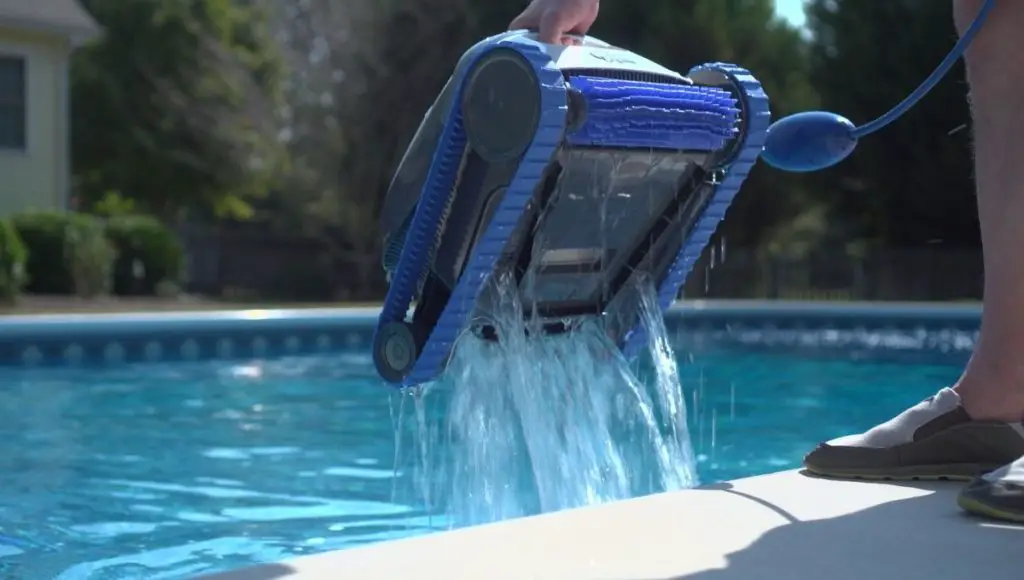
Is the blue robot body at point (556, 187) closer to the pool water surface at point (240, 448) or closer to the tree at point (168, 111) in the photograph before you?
the pool water surface at point (240, 448)

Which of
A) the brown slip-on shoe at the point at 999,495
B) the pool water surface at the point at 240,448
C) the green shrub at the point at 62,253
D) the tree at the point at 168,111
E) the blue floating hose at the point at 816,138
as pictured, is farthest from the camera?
the tree at the point at 168,111

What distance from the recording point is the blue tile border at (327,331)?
387 inches

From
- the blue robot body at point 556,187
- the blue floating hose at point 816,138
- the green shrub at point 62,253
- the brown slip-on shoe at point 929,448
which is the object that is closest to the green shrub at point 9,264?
the green shrub at point 62,253

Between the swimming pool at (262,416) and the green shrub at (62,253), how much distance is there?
434cm

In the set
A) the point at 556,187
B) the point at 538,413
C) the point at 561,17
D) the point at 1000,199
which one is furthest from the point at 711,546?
the point at 561,17

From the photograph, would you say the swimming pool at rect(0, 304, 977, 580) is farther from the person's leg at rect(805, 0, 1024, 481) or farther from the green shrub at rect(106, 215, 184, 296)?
the green shrub at rect(106, 215, 184, 296)

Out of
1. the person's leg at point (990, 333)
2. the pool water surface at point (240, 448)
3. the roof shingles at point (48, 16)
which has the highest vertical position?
the roof shingles at point (48, 16)

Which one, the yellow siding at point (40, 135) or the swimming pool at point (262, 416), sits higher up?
the yellow siding at point (40, 135)

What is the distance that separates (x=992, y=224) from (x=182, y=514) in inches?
107

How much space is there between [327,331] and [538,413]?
8.04m

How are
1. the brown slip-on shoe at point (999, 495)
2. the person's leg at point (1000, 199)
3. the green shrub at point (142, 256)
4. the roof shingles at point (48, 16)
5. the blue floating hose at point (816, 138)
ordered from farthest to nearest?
the green shrub at point (142, 256) < the roof shingles at point (48, 16) < the blue floating hose at point (816, 138) < the person's leg at point (1000, 199) < the brown slip-on shoe at point (999, 495)

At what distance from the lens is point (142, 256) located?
1634 centimetres

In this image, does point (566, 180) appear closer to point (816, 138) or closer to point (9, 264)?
point (816, 138)

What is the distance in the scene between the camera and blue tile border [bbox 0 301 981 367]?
32.2 ft
